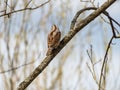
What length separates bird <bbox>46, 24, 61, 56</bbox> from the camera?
0.85 meters

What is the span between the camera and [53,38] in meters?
0.86

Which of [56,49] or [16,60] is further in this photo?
[16,60]

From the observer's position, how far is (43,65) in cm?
87

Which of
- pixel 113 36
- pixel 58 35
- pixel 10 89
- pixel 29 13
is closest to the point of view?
pixel 58 35

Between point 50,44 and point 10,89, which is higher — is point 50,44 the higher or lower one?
the higher one

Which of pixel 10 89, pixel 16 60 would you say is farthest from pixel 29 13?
pixel 10 89

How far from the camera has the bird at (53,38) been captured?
2.80 feet

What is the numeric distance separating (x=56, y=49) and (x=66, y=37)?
4 cm

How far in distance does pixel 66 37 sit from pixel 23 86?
0.14m

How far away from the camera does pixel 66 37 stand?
0.90 m

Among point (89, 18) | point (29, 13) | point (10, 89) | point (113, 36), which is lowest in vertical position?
point (10, 89)

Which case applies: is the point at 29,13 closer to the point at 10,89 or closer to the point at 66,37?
the point at 10,89

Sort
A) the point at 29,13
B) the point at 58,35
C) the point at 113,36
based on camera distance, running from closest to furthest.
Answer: the point at 58,35
the point at 113,36
the point at 29,13

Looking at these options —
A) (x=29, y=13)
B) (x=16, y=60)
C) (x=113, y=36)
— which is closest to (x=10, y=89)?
(x=16, y=60)
